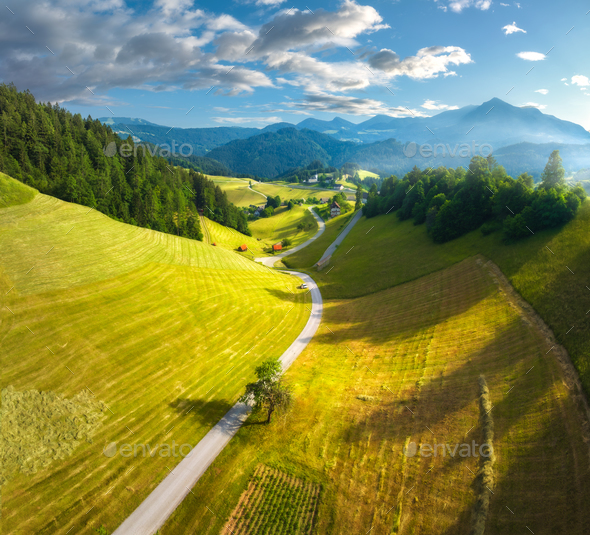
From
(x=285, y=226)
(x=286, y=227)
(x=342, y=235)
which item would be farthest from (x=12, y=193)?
(x=285, y=226)

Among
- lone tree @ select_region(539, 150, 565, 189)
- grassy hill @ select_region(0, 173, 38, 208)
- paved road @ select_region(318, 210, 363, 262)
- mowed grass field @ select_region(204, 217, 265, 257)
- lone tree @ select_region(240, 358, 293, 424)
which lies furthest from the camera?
mowed grass field @ select_region(204, 217, 265, 257)

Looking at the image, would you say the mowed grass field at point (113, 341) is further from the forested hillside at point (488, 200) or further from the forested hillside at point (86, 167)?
the forested hillside at point (488, 200)

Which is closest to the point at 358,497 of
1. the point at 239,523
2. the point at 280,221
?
the point at 239,523

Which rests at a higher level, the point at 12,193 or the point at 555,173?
the point at 555,173

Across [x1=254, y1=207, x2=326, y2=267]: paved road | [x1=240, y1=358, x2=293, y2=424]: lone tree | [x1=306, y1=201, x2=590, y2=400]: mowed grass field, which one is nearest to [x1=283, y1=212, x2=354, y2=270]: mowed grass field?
[x1=254, y1=207, x2=326, y2=267]: paved road

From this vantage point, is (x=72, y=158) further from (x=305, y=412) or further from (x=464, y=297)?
(x=464, y=297)

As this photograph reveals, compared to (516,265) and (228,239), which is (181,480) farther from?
(228,239)

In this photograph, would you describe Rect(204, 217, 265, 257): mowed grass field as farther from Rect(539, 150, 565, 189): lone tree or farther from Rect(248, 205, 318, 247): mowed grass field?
Rect(539, 150, 565, 189): lone tree
